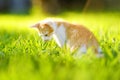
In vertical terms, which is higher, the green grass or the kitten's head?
the kitten's head

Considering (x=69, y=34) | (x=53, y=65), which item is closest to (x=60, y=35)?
(x=69, y=34)

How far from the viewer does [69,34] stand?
357cm

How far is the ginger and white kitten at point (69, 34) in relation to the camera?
11.3 ft

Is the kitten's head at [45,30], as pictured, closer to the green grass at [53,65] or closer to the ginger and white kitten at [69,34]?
the ginger and white kitten at [69,34]

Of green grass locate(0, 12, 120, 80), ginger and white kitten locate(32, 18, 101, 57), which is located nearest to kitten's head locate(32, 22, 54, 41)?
ginger and white kitten locate(32, 18, 101, 57)

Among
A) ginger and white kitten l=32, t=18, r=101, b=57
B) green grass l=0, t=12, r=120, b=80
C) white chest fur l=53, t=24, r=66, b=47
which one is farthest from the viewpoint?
white chest fur l=53, t=24, r=66, b=47

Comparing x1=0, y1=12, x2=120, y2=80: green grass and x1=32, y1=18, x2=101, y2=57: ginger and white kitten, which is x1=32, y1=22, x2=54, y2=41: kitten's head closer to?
x1=32, y1=18, x2=101, y2=57: ginger and white kitten

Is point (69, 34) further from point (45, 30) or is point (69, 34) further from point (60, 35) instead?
point (45, 30)

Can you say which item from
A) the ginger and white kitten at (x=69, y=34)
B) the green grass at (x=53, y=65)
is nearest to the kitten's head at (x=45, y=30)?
the ginger and white kitten at (x=69, y=34)

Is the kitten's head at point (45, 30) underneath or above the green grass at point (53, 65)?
above

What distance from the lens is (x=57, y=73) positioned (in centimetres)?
266

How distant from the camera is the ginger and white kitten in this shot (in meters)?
3.44

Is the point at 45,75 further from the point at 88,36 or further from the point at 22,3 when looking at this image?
the point at 22,3

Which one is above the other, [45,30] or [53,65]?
[45,30]
